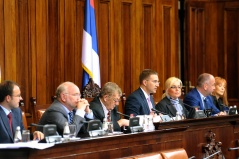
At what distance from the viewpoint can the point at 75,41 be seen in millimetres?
8570

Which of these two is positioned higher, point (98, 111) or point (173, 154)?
point (98, 111)

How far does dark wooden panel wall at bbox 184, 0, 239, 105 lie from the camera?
11.0 metres

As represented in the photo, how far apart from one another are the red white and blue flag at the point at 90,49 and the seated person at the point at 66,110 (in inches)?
79.9

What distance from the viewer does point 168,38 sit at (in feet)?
33.7

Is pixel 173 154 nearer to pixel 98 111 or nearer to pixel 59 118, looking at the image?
pixel 59 118

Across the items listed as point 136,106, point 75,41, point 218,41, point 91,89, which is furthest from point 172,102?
point 218,41

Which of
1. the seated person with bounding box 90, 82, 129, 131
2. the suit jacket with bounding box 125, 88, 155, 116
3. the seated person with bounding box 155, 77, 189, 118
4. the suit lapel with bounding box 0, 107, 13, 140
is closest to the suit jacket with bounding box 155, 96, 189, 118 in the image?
the seated person with bounding box 155, 77, 189, 118

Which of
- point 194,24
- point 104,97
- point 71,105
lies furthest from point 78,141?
point 194,24

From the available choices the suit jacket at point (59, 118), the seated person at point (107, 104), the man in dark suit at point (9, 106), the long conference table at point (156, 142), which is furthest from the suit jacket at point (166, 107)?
the man in dark suit at point (9, 106)

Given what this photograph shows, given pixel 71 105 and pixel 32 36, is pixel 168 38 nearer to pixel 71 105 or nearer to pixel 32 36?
pixel 32 36

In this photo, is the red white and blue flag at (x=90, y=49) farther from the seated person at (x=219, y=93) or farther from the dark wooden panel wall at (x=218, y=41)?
the dark wooden panel wall at (x=218, y=41)

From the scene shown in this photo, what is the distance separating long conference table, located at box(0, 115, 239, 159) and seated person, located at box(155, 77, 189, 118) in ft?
2.08

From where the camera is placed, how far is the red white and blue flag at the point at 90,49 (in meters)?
8.24

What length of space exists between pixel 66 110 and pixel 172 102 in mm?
2365
